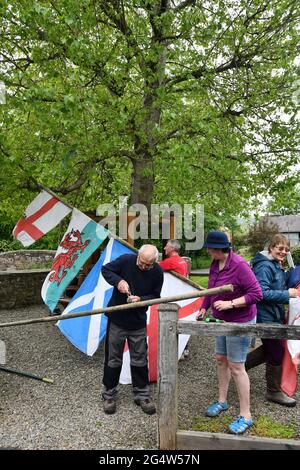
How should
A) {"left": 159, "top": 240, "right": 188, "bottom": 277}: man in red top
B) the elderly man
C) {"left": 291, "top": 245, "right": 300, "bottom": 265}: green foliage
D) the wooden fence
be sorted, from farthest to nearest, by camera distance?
{"left": 291, "top": 245, "right": 300, "bottom": 265}: green foliage < {"left": 159, "top": 240, "right": 188, "bottom": 277}: man in red top < the elderly man < the wooden fence

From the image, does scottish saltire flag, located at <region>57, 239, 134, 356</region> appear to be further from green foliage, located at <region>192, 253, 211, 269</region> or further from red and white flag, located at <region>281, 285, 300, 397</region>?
green foliage, located at <region>192, 253, 211, 269</region>

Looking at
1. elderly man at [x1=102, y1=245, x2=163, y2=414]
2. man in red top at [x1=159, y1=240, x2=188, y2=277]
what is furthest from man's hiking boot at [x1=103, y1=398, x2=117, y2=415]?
man in red top at [x1=159, y1=240, x2=188, y2=277]

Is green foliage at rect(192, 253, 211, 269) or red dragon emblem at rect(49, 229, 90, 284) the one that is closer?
red dragon emblem at rect(49, 229, 90, 284)

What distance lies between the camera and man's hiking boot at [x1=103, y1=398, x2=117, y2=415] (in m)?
3.86

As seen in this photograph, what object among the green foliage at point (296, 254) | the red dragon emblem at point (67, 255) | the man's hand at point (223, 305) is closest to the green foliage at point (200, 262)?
the green foliage at point (296, 254)

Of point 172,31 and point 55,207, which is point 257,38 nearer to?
point 172,31

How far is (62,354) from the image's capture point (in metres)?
5.87

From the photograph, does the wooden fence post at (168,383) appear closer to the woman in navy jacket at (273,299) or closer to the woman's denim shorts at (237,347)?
the woman's denim shorts at (237,347)

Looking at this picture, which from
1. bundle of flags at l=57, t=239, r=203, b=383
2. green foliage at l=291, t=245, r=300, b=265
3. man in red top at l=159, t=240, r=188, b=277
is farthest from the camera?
green foliage at l=291, t=245, r=300, b=265

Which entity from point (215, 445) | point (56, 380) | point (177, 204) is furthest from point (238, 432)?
point (177, 204)

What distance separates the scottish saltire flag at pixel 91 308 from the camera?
4.92 m

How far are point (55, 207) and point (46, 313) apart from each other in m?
4.28

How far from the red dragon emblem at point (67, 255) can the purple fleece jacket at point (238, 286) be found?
8.62 ft

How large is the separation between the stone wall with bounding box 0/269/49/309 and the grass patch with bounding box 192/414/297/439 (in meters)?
7.04
